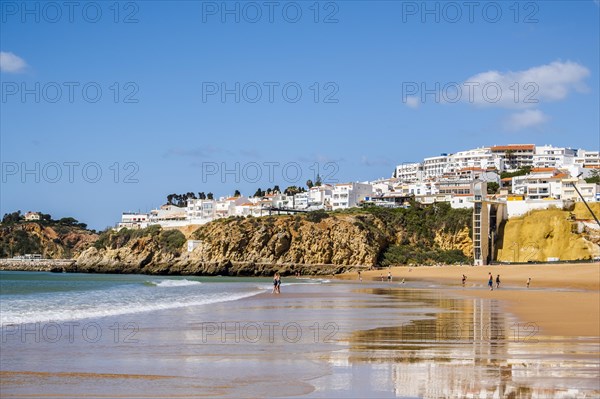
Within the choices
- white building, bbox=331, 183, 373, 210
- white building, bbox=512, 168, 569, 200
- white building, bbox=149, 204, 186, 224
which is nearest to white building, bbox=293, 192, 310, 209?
white building, bbox=331, 183, 373, 210

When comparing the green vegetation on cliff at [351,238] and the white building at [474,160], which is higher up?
the white building at [474,160]

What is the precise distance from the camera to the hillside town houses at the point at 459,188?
273 ft

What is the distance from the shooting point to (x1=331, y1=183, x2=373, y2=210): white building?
10362 centimetres

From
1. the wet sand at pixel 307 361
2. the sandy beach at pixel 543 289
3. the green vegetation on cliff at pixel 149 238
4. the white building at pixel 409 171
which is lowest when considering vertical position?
the sandy beach at pixel 543 289

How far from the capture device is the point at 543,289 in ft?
127

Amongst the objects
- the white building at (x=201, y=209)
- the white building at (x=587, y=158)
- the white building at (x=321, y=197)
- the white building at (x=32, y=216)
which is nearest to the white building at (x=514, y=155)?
the white building at (x=587, y=158)

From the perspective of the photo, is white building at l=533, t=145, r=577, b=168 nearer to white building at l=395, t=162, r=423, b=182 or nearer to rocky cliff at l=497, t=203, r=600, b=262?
white building at l=395, t=162, r=423, b=182

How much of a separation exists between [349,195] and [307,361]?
304 feet

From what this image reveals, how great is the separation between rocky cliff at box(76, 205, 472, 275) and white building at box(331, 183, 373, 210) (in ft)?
41.9

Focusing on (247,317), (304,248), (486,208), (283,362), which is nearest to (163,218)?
(304,248)

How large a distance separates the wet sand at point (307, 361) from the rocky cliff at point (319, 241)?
61.9m

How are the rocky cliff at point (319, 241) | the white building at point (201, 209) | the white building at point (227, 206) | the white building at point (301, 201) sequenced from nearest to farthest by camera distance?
the rocky cliff at point (319, 241) → the white building at point (227, 206) → the white building at point (301, 201) → the white building at point (201, 209)

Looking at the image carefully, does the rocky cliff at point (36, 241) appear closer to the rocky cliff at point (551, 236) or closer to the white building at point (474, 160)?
the white building at point (474, 160)

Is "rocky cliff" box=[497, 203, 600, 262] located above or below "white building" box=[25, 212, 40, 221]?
below
